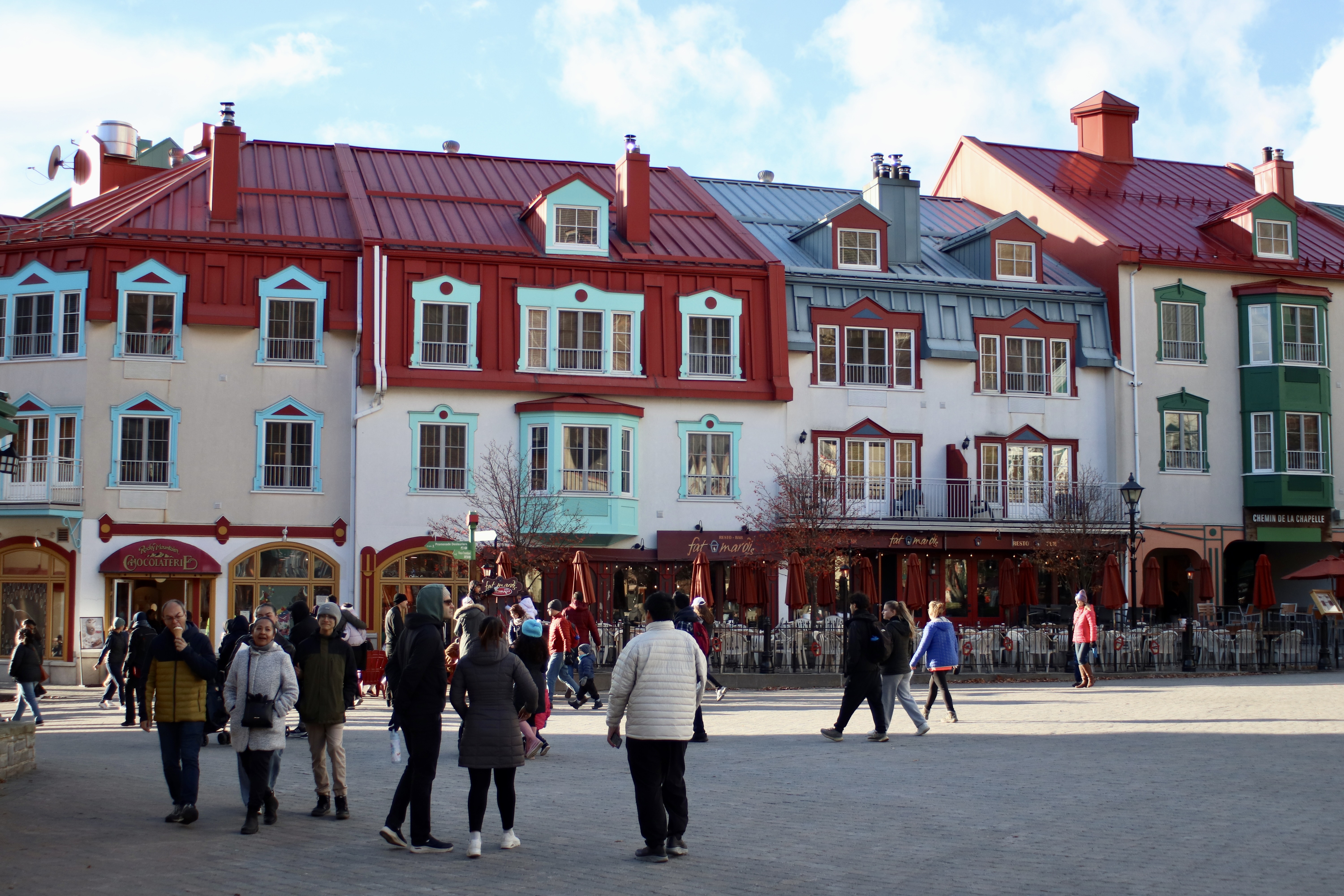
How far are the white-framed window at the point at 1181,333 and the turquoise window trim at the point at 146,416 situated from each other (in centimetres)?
2485

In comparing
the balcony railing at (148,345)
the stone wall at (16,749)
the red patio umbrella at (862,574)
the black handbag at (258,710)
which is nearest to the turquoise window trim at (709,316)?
the red patio umbrella at (862,574)

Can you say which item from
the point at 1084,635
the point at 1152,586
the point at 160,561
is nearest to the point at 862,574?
the point at 1152,586

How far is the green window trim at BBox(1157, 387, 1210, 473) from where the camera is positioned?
→ 3803 centimetres

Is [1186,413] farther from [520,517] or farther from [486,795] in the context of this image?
[486,795]

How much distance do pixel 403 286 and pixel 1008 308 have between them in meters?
15.6

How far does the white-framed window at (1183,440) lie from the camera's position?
38125 mm

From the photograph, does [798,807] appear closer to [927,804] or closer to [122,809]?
[927,804]

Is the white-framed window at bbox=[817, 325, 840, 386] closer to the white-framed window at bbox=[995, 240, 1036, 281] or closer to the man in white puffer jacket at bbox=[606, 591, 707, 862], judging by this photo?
the white-framed window at bbox=[995, 240, 1036, 281]

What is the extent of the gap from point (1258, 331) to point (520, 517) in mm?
20894

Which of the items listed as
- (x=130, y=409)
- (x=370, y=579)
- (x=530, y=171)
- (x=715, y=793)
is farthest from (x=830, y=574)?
(x=715, y=793)

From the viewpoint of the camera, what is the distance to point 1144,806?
448 inches

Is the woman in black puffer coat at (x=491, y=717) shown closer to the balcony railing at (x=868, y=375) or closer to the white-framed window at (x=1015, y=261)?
the balcony railing at (x=868, y=375)

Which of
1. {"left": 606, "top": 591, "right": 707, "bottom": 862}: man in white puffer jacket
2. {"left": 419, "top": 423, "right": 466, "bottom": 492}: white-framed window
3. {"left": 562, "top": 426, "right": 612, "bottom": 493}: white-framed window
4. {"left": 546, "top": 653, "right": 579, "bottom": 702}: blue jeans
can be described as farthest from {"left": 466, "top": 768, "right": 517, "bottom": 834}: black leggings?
{"left": 562, "top": 426, "right": 612, "bottom": 493}: white-framed window

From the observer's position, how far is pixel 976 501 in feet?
121
